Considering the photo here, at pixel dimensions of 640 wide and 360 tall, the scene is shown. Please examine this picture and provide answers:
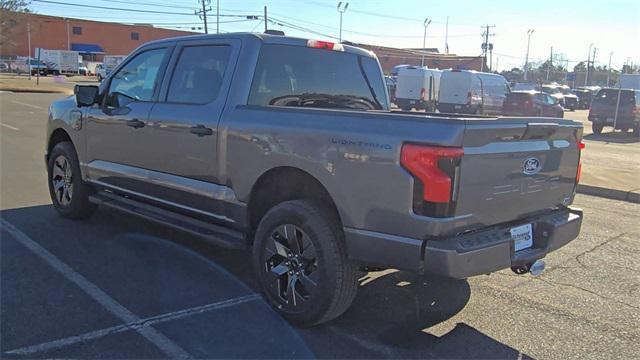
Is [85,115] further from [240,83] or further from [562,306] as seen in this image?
[562,306]

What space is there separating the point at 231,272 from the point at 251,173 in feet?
3.67

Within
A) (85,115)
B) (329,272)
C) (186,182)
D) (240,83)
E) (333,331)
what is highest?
(240,83)

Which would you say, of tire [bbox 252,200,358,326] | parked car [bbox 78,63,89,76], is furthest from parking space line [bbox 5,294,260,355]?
parked car [bbox 78,63,89,76]

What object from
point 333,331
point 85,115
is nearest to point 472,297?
point 333,331

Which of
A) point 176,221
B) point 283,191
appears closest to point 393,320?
point 283,191

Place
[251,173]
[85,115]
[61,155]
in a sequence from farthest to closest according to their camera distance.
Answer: [61,155], [85,115], [251,173]

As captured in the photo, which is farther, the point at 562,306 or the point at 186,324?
the point at 562,306

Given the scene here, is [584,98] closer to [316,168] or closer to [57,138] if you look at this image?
[57,138]

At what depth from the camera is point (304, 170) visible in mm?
3775

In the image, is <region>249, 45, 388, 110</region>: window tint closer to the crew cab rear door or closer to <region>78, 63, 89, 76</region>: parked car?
the crew cab rear door

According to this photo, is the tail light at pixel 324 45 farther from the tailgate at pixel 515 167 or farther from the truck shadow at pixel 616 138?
the truck shadow at pixel 616 138

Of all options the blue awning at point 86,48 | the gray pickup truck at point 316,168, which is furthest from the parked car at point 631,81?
the blue awning at point 86,48

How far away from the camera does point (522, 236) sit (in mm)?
3717

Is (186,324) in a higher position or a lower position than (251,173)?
lower
